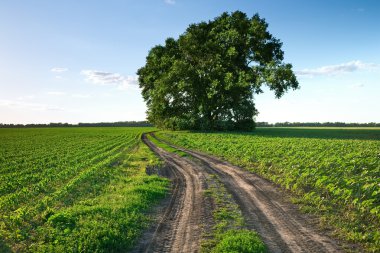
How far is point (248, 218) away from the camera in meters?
10.8

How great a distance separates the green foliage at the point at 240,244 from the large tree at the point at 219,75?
137 ft

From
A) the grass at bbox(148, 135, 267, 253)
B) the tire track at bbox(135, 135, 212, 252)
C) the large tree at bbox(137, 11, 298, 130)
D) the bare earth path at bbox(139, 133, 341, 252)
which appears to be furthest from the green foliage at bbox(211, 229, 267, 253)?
the large tree at bbox(137, 11, 298, 130)

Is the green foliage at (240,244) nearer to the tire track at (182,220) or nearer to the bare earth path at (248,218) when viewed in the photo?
the bare earth path at (248,218)

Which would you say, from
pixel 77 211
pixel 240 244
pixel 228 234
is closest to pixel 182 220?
pixel 228 234

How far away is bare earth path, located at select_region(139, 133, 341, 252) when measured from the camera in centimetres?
859

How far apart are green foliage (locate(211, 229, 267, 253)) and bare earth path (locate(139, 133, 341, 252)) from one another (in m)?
0.36

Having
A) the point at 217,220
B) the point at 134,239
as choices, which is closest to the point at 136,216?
the point at 134,239

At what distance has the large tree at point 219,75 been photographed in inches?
2050

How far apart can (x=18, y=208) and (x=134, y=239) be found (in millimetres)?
6356

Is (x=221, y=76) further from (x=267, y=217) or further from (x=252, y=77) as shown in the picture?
(x=267, y=217)

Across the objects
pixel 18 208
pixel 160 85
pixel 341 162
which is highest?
pixel 160 85

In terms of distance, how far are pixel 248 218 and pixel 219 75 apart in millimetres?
44790

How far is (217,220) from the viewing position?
10.5 metres

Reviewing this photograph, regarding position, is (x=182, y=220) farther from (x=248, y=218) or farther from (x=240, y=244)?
(x=240, y=244)
